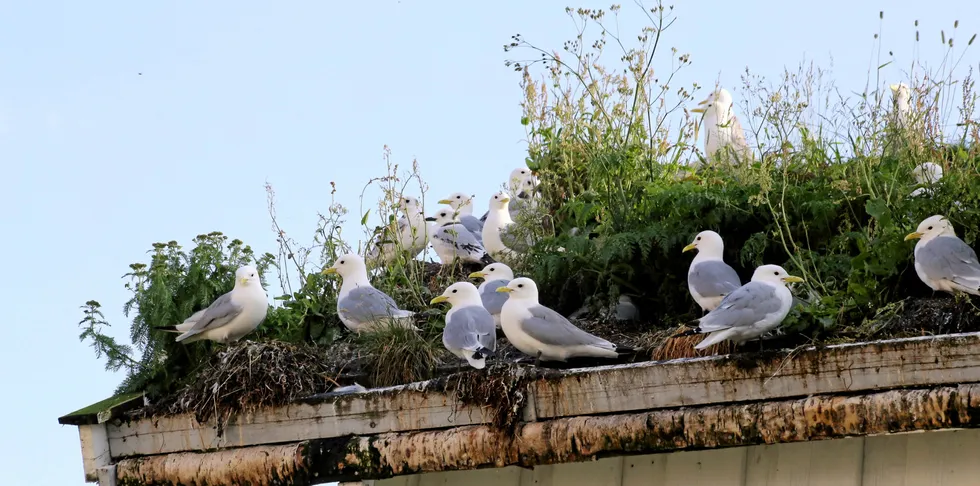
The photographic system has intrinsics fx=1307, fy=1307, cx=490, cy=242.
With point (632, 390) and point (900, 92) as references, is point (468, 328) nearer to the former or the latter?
point (632, 390)

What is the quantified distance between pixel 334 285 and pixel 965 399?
471 cm

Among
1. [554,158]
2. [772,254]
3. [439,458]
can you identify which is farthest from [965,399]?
[554,158]

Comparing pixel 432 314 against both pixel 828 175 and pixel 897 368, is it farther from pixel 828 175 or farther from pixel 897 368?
pixel 897 368

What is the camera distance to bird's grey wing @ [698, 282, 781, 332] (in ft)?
17.4

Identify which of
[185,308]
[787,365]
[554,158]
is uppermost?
[554,158]

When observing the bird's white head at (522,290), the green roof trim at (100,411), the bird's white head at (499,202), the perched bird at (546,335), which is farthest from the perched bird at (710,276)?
the green roof trim at (100,411)

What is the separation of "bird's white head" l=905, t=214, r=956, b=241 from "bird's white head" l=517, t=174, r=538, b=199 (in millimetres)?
3168

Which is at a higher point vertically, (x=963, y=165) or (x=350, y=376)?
(x=963, y=165)

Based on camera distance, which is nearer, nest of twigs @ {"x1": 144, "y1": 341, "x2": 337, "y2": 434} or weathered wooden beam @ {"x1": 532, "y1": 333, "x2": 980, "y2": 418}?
weathered wooden beam @ {"x1": 532, "y1": 333, "x2": 980, "y2": 418}

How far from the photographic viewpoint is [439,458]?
5.57 meters

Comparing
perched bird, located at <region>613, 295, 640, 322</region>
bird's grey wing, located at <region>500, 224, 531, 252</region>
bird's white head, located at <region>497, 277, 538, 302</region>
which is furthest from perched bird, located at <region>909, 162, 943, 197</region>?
bird's grey wing, located at <region>500, 224, 531, 252</region>

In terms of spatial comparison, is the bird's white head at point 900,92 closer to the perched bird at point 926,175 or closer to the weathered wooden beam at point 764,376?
the perched bird at point 926,175

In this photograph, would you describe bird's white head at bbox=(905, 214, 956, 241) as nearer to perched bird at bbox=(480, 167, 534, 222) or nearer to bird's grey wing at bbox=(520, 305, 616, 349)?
bird's grey wing at bbox=(520, 305, 616, 349)

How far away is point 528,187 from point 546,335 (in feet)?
11.7
